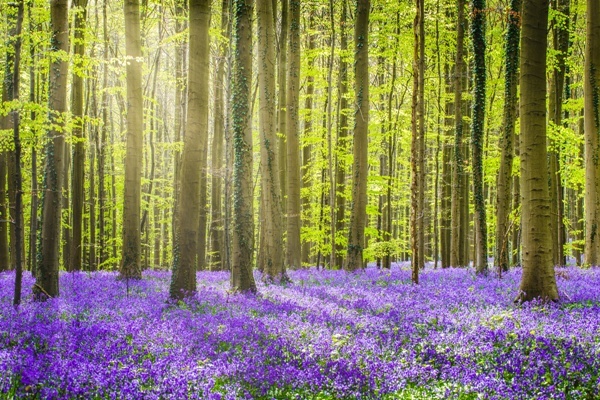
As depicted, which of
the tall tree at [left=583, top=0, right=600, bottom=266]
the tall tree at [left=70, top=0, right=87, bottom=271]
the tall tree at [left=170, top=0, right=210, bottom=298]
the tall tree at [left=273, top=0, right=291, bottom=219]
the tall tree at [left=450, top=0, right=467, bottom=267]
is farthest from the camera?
the tall tree at [left=273, top=0, right=291, bottom=219]

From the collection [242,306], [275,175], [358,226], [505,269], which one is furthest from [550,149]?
[242,306]

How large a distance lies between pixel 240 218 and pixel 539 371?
7.76 metres

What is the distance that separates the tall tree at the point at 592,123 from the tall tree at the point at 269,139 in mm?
10531

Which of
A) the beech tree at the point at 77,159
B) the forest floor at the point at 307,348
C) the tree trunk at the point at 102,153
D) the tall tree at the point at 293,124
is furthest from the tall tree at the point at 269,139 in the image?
the tree trunk at the point at 102,153

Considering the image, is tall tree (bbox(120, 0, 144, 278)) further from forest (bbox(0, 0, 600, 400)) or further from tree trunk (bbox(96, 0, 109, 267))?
tree trunk (bbox(96, 0, 109, 267))

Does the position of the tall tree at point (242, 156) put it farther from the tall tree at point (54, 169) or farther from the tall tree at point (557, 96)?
the tall tree at point (557, 96)

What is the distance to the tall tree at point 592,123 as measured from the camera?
1546 centimetres

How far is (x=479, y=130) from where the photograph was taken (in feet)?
47.4

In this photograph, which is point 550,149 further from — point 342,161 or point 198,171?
point 198,171

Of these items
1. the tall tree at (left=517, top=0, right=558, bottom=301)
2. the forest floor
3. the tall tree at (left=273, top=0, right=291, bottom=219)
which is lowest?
the forest floor

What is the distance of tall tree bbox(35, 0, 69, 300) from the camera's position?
414 inches

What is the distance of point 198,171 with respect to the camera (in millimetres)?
11219

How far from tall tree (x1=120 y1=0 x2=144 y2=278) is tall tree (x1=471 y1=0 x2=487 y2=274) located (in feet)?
34.4

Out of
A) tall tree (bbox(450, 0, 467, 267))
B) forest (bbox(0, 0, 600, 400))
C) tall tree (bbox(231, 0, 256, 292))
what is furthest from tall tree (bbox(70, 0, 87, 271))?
tall tree (bbox(450, 0, 467, 267))
